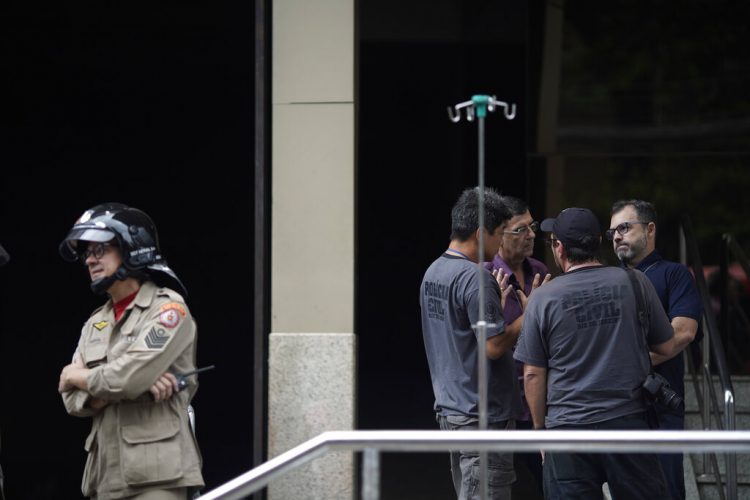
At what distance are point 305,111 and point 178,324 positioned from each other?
110 inches

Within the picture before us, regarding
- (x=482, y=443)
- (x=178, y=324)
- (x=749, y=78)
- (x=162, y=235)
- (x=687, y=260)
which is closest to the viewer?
(x=482, y=443)

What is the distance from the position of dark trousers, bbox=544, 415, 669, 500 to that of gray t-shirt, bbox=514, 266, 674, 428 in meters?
0.08

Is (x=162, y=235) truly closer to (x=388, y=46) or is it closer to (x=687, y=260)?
(x=388, y=46)

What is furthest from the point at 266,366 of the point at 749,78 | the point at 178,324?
the point at 749,78

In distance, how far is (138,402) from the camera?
4.16m

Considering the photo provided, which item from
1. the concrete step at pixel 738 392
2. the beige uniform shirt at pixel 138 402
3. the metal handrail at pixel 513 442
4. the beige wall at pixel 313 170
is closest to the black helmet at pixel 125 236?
the beige uniform shirt at pixel 138 402

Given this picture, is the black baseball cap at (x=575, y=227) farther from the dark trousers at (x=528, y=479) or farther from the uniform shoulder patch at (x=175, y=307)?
the dark trousers at (x=528, y=479)

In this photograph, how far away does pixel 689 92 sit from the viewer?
9758mm

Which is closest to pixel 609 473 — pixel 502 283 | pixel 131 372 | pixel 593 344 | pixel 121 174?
pixel 593 344

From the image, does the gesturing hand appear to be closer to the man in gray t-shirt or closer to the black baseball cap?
the man in gray t-shirt

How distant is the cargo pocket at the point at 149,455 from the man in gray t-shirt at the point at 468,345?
143 centimetres

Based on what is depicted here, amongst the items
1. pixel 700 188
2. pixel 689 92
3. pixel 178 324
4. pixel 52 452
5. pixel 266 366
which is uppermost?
pixel 689 92

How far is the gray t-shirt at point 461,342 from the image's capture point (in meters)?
4.96

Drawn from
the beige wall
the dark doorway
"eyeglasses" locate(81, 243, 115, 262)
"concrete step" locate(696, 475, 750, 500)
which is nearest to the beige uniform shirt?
"eyeglasses" locate(81, 243, 115, 262)
